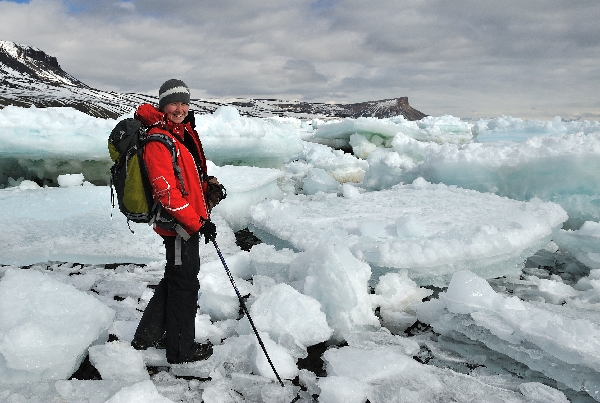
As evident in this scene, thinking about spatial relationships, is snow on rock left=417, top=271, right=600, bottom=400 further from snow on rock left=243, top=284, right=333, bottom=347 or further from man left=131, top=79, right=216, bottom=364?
man left=131, top=79, right=216, bottom=364

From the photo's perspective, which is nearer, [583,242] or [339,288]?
[339,288]

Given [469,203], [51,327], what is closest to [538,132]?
[469,203]

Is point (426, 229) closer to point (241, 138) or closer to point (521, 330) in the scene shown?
point (521, 330)

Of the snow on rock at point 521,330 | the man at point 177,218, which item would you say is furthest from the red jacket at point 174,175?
the snow on rock at point 521,330

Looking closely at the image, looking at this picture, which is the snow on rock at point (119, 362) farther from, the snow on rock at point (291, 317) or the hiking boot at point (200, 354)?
the snow on rock at point (291, 317)

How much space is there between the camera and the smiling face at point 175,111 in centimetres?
211

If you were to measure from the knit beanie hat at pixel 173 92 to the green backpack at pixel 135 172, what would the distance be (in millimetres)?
191

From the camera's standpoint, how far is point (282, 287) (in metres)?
2.74

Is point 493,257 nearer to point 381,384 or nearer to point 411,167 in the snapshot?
point 381,384

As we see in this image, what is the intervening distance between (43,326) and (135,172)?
3.25ft

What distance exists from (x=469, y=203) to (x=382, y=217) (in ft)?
3.97

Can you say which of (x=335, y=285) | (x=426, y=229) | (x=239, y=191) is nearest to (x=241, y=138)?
(x=239, y=191)

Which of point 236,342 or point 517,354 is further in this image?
point 236,342

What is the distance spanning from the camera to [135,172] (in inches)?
76.2
